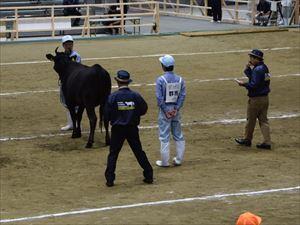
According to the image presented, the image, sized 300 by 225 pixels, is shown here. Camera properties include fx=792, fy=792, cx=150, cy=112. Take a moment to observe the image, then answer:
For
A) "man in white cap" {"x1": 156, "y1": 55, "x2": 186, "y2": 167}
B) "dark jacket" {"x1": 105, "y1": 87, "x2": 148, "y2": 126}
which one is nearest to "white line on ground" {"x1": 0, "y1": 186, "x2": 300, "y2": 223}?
"dark jacket" {"x1": 105, "y1": 87, "x2": 148, "y2": 126}

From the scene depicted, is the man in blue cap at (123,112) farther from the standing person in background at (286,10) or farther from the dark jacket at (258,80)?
the standing person in background at (286,10)

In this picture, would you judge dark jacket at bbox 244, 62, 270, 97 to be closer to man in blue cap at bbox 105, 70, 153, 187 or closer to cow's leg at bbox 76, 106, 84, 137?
man in blue cap at bbox 105, 70, 153, 187

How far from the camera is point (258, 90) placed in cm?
1330

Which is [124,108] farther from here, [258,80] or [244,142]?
[244,142]

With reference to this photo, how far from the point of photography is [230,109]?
17359 mm

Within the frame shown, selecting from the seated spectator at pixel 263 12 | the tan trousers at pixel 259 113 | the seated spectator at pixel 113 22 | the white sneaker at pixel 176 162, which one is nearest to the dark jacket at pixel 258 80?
the tan trousers at pixel 259 113

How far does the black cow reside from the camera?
13805 mm

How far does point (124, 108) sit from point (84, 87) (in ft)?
9.49

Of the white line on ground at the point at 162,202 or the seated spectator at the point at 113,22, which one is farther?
the seated spectator at the point at 113,22

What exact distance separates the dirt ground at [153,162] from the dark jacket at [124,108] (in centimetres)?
102

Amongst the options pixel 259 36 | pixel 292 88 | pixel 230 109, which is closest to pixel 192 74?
pixel 292 88

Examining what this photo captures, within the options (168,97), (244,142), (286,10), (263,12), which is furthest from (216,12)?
(168,97)

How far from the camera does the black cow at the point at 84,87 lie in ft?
45.3

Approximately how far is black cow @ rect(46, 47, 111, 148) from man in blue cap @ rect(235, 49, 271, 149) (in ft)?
7.84
